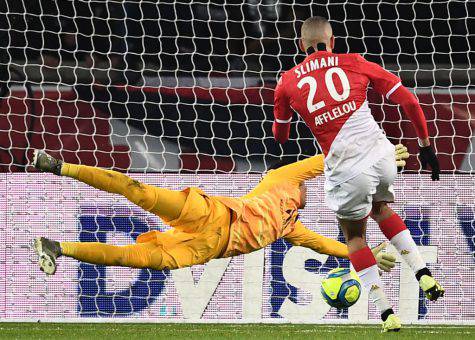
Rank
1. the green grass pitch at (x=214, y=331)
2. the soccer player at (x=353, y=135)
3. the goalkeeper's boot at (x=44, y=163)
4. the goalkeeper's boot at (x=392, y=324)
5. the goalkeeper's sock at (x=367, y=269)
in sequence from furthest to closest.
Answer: the green grass pitch at (x=214, y=331) → the goalkeeper's sock at (x=367, y=269) → the soccer player at (x=353, y=135) → the goalkeeper's boot at (x=392, y=324) → the goalkeeper's boot at (x=44, y=163)

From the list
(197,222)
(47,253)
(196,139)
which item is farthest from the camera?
(196,139)

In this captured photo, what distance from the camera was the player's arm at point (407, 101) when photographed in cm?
654

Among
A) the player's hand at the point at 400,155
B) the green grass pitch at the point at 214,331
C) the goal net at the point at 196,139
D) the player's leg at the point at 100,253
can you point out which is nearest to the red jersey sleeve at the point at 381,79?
the player's hand at the point at 400,155

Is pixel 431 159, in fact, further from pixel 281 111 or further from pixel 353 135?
pixel 281 111

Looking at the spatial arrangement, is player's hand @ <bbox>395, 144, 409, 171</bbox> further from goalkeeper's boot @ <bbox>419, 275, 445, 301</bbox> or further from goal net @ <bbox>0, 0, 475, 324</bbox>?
goal net @ <bbox>0, 0, 475, 324</bbox>

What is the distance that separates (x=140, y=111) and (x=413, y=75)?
2.47 meters

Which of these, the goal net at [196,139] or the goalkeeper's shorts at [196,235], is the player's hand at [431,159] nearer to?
the goalkeeper's shorts at [196,235]

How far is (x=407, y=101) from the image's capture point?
6.54m

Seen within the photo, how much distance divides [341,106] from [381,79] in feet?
0.94

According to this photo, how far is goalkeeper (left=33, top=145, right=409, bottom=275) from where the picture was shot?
21.0ft

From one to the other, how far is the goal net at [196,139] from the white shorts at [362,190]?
6.90ft

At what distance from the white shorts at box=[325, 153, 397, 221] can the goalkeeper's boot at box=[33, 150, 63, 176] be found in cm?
164

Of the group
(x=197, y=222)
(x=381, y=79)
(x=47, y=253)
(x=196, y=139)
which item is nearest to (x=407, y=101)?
(x=381, y=79)

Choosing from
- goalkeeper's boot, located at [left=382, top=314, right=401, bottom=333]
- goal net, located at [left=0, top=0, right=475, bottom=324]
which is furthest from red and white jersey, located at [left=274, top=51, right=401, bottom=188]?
goal net, located at [left=0, top=0, right=475, bottom=324]
